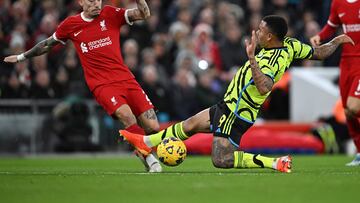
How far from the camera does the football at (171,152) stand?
13109mm

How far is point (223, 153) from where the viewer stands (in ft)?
43.3

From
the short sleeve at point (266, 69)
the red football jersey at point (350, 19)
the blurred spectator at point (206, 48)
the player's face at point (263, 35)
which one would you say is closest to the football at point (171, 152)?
the short sleeve at point (266, 69)

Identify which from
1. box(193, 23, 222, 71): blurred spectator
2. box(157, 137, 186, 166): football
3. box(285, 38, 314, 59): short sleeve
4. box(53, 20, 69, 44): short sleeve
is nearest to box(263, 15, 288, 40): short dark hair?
box(285, 38, 314, 59): short sleeve

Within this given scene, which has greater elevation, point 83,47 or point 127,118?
point 83,47

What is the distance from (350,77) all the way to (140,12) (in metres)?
4.17

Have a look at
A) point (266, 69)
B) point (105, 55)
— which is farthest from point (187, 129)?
point (105, 55)

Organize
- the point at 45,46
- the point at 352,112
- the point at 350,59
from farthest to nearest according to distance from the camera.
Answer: the point at 350,59
the point at 352,112
the point at 45,46

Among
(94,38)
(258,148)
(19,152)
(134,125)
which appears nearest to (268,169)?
(134,125)

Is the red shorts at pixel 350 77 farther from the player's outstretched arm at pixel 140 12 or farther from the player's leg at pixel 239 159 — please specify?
the player's outstretched arm at pixel 140 12

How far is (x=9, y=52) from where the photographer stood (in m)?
22.4

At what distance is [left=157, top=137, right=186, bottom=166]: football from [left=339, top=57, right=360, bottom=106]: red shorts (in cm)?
397

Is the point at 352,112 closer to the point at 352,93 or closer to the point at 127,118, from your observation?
the point at 352,93

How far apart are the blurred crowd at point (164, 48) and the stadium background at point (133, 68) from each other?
0.03 meters

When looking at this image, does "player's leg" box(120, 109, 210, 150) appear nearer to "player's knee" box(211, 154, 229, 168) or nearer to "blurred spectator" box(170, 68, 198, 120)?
"player's knee" box(211, 154, 229, 168)
